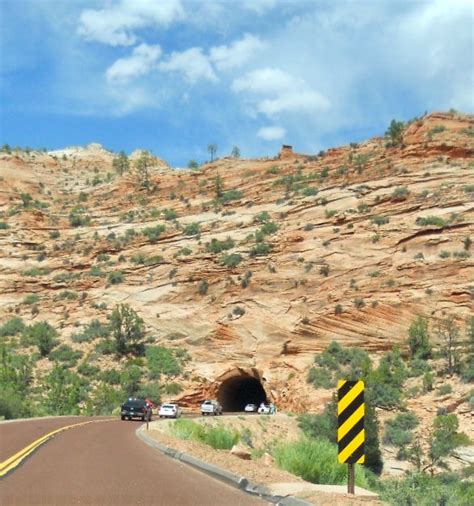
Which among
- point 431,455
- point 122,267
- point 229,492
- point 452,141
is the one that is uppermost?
point 452,141

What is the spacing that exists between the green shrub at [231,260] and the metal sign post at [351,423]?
46.3 m

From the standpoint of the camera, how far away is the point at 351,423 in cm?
1005

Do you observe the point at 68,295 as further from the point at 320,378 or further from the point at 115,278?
the point at 320,378

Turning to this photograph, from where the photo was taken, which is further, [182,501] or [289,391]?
[289,391]

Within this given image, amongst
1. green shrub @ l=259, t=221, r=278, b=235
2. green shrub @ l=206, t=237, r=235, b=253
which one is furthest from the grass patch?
green shrub @ l=206, t=237, r=235, b=253

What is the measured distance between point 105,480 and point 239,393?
4700cm

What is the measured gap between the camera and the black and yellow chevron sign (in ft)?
32.8

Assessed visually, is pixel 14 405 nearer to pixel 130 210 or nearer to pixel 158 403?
pixel 158 403

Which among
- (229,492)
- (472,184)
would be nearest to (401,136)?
(472,184)

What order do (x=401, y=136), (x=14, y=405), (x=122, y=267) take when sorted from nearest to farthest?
(x=14, y=405), (x=122, y=267), (x=401, y=136)

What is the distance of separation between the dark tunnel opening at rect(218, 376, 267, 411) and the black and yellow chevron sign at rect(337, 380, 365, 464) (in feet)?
130

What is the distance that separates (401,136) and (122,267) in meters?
30.2

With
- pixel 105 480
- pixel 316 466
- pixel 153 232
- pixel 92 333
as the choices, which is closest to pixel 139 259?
pixel 153 232

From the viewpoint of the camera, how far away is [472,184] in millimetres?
54844
